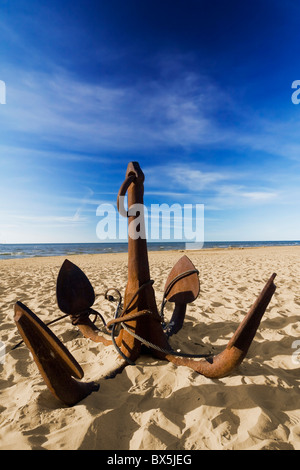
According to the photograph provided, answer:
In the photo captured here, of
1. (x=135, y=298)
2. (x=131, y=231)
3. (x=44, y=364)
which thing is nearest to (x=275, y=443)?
(x=135, y=298)

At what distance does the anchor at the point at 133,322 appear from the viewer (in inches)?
48.3

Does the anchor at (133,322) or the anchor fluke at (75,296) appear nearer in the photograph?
the anchor at (133,322)

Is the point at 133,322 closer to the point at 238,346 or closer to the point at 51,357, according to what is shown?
the point at 51,357

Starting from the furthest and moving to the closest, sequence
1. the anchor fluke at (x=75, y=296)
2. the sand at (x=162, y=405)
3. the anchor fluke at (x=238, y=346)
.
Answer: the anchor fluke at (x=75, y=296), the anchor fluke at (x=238, y=346), the sand at (x=162, y=405)

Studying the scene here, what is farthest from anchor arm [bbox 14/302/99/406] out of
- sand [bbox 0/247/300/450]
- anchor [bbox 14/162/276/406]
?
sand [bbox 0/247/300/450]

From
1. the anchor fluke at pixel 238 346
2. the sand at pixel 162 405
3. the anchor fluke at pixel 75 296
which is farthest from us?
the anchor fluke at pixel 75 296

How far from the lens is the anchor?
123 cm

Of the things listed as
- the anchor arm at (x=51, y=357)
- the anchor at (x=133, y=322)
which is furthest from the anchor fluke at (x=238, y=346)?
the anchor arm at (x=51, y=357)

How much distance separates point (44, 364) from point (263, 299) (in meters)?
1.22

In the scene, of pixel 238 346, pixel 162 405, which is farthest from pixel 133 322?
pixel 238 346

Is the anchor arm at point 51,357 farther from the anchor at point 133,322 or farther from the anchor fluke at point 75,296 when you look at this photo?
the anchor fluke at point 75,296

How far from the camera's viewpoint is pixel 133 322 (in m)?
1.78

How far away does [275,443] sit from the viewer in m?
1.11

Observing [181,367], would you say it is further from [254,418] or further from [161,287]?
[161,287]
